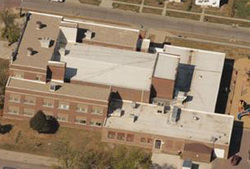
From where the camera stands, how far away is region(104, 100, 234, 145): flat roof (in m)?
142

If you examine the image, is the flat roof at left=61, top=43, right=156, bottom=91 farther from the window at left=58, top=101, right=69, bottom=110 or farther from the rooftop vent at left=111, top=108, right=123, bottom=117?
the window at left=58, top=101, right=69, bottom=110

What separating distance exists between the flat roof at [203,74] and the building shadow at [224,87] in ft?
15.3

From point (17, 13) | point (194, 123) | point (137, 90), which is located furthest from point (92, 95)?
point (17, 13)

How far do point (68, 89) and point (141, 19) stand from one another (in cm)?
4162

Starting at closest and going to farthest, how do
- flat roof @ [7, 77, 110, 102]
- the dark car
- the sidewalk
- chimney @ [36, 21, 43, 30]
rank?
the sidewalk
the dark car
flat roof @ [7, 77, 110, 102]
chimney @ [36, 21, 43, 30]

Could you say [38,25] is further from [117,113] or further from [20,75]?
[117,113]

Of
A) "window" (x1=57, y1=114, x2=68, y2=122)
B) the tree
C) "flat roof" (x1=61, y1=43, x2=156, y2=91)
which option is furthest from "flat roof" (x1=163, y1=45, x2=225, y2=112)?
the tree

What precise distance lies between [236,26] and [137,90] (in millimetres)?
44404

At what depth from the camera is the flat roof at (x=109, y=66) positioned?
14862cm

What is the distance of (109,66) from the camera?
495ft

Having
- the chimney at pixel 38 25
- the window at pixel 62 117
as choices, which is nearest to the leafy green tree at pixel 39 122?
the window at pixel 62 117

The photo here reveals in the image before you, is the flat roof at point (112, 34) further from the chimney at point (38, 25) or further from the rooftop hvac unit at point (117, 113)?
the rooftop hvac unit at point (117, 113)

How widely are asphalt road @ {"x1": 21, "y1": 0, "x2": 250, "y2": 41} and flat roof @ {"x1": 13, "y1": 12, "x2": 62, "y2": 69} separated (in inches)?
798

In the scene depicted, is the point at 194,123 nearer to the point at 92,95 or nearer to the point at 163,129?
the point at 163,129
